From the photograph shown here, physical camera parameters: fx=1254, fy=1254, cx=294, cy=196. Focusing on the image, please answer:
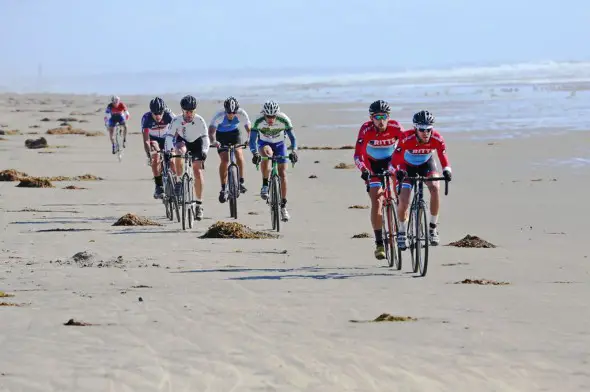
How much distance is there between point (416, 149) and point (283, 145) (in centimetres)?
510

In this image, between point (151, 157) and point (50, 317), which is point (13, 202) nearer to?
point (151, 157)

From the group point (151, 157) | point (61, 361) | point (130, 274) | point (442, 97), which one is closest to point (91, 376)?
point (61, 361)

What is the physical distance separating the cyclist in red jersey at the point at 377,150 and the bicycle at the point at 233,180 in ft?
16.0

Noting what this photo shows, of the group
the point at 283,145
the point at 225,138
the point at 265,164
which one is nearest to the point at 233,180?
the point at 265,164

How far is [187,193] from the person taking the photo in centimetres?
1759

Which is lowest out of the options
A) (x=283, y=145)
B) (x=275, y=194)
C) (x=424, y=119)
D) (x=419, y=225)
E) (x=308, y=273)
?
(x=308, y=273)

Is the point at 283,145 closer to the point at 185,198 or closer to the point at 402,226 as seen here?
the point at 185,198

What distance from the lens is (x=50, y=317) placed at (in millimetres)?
10344

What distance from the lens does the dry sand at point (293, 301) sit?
8.33 metres

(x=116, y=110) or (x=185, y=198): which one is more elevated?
(x=116, y=110)

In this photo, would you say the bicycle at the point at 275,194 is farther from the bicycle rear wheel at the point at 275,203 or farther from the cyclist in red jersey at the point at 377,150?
the cyclist in red jersey at the point at 377,150

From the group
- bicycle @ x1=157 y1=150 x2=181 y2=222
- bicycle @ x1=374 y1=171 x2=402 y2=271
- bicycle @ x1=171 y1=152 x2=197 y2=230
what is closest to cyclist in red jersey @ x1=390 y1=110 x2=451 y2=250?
bicycle @ x1=374 y1=171 x2=402 y2=271

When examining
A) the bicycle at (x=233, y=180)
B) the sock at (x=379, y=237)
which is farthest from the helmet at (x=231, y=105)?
A: the sock at (x=379, y=237)

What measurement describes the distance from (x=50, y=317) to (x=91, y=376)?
2.25m
